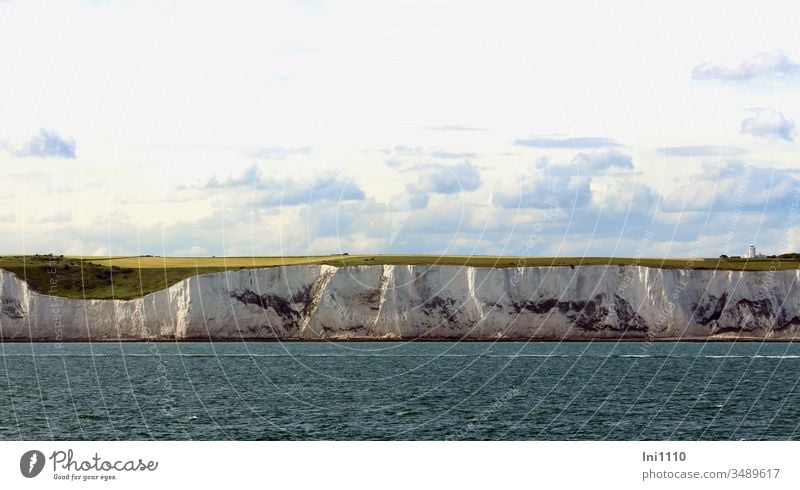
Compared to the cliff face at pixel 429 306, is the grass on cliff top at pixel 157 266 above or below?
above

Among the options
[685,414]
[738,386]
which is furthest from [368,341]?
[685,414]

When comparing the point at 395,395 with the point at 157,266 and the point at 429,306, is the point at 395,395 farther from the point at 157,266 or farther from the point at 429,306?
the point at 157,266

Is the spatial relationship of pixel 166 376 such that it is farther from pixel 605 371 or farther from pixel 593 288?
pixel 593 288

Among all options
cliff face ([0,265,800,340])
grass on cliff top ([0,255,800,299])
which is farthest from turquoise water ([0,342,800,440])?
grass on cliff top ([0,255,800,299])

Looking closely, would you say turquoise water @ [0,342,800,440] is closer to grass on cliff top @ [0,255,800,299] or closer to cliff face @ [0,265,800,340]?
cliff face @ [0,265,800,340]

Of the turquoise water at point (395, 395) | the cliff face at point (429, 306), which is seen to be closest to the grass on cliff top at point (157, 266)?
→ the cliff face at point (429, 306)

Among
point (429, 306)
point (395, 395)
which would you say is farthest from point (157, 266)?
point (395, 395)

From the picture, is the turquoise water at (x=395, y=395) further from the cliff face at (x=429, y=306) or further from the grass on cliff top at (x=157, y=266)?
the grass on cliff top at (x=157, y=266)
